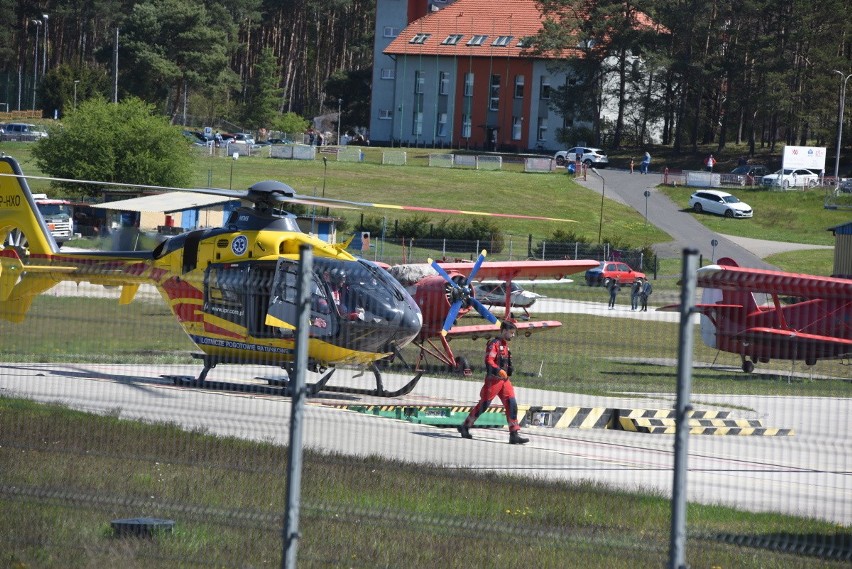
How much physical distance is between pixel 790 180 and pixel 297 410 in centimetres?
6481

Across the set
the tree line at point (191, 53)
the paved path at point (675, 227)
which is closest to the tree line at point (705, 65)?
the paved path at point (675, 227)

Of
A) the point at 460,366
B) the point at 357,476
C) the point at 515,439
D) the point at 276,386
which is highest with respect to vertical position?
the point at 276,386

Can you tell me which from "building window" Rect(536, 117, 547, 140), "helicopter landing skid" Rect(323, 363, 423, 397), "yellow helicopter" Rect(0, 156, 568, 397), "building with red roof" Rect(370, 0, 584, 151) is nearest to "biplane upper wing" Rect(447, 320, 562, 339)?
"helicopter landing skid" Rect(323, 363, 423, 397)

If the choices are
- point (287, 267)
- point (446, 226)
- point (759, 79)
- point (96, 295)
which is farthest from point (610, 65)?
point (96, 295)

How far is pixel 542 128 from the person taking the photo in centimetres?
8750

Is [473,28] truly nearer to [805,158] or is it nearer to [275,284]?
[805,158]

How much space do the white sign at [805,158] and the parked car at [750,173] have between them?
6.14ft

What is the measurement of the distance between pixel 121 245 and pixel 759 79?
49.8 m

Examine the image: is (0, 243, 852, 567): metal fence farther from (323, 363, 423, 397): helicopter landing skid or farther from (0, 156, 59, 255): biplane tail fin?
(0, 156, 59, 255): biplane tail fin

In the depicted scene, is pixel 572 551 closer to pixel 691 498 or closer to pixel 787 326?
pixel 691 498

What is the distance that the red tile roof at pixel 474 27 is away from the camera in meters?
88.2

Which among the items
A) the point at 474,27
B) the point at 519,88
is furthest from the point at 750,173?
the point at 474,27

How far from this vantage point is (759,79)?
7500 centimetres

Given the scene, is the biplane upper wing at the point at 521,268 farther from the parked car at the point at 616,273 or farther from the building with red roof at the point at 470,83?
the building with red roof at the point at 470,83
